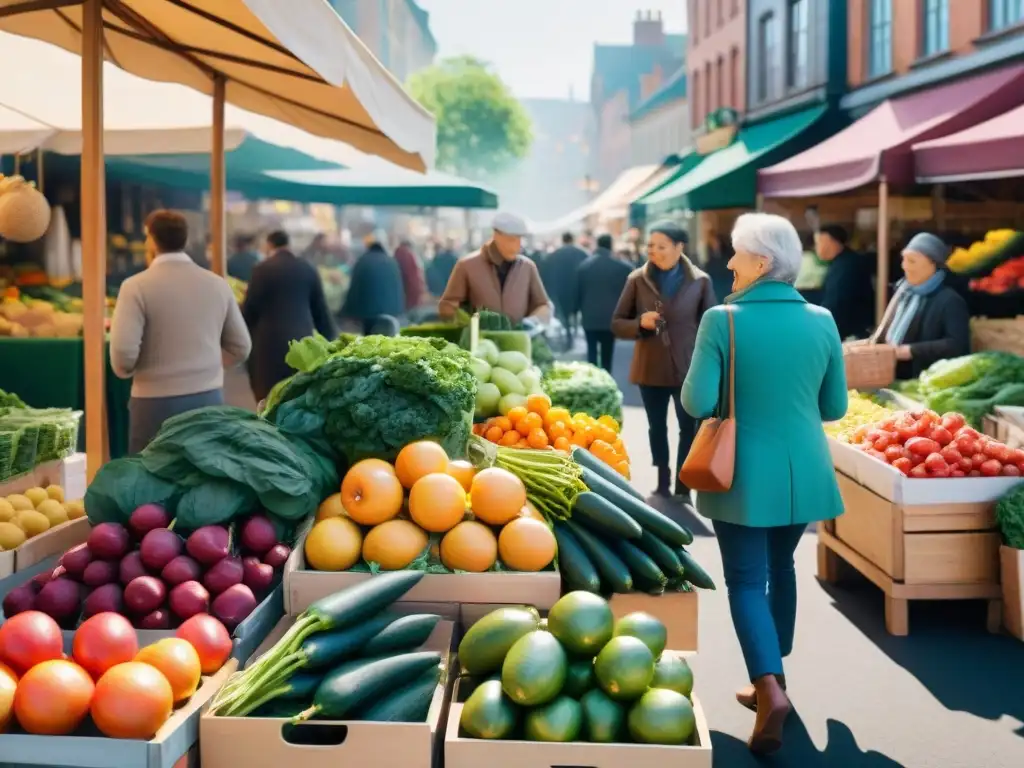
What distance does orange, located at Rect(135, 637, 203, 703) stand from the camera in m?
3.10

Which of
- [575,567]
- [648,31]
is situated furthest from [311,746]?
[648,31]

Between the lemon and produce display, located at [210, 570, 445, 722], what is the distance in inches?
69.8

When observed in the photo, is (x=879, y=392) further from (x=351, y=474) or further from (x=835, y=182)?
(x=351, y=474)

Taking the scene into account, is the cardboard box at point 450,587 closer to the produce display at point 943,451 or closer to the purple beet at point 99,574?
the purple beet at point 99,574

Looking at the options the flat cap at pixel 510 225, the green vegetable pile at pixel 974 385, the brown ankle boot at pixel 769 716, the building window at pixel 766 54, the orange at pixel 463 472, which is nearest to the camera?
the orange at pixel 463 472

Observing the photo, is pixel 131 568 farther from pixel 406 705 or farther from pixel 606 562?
pixel 606 562

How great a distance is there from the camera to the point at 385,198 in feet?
50.3

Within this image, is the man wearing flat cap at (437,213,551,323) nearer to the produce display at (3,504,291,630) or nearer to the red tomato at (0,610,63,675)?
the produce display at (3,504,291,630)

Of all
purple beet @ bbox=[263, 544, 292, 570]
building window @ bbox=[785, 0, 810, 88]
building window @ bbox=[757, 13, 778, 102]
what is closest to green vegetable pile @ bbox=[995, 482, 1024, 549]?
purple beet @ bbox=[263, 544, 292, 570]

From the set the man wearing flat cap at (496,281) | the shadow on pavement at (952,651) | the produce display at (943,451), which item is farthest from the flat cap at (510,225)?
the shadow on pavement at (952,651)

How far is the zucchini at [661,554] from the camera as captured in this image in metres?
4.16

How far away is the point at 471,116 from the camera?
6825 centimetres

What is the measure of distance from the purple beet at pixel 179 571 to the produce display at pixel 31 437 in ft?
7.53

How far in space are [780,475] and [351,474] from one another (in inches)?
64.3
